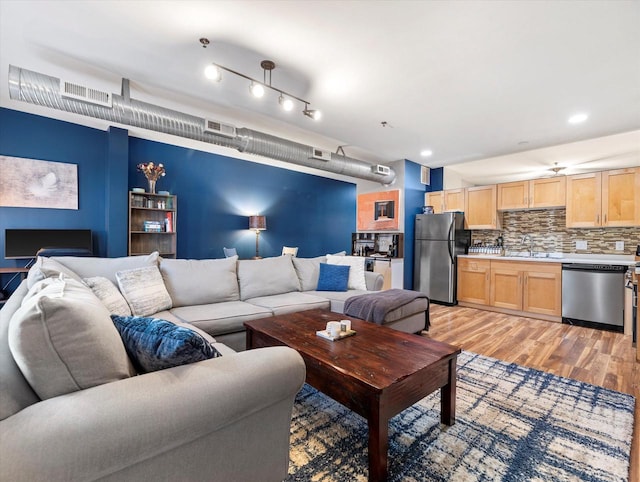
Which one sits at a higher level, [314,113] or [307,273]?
[314,113]

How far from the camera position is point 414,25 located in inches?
79.0

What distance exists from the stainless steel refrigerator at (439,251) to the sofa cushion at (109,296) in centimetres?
456

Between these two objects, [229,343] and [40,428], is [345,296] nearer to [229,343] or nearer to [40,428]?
[229,343]

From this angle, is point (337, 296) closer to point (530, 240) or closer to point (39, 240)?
point (39, 240)

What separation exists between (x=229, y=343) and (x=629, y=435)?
269 centimetres

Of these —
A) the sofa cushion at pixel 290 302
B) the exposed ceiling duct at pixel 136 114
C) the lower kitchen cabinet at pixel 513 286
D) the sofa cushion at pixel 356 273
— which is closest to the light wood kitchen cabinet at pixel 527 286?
the lower kitchen cabinet at pixel 513 286

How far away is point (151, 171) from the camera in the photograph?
13.8 feet

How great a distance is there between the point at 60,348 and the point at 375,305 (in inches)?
97.7

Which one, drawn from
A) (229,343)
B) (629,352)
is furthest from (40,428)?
(629,352)

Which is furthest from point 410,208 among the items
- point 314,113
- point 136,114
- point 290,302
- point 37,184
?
point 37,184

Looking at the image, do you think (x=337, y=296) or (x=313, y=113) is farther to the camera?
(x=337, y=296)

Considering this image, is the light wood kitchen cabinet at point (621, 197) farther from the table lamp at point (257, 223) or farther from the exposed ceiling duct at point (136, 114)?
the table lamp at point (257, 223)

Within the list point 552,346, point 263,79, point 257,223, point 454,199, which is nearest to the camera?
point 263,79

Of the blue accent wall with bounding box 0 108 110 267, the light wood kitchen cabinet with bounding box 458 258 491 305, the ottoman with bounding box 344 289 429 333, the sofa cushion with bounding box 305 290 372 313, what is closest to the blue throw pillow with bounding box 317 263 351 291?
the sofa cushion with bounding box 305 290 372 313
